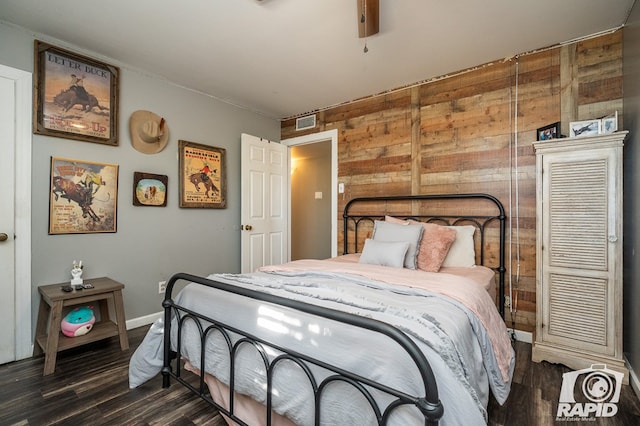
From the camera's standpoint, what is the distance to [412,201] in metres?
3.22

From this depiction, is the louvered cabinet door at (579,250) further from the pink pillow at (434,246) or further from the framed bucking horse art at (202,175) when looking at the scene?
the framed bucking horse art at (202,175)

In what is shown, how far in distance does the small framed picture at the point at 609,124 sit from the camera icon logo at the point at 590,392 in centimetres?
159

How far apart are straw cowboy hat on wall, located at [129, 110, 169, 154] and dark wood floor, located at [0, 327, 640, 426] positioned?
1884 millimetres

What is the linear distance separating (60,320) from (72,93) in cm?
179

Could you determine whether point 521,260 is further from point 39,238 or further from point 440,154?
point 39,238

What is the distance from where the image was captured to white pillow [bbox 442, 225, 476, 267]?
8.53 ft

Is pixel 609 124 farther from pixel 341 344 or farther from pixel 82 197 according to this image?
pixel 82 197

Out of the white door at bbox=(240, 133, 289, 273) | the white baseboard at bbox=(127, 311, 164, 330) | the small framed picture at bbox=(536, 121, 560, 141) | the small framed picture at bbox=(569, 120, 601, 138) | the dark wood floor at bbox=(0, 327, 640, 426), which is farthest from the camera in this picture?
the white door at bbox=(240, 133, 289, 273)

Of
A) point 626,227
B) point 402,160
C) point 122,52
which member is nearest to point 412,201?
point 402,160

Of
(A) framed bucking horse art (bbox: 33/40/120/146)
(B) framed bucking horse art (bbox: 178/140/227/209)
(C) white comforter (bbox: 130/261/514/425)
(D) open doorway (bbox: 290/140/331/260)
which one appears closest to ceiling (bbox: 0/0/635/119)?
(A) framed bucking horse art (bbox: 33/40/120/146)

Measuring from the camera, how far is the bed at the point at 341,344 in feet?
3.19

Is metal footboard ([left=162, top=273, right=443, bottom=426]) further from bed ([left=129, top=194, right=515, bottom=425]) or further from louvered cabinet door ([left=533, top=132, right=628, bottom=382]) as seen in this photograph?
louvered cabinet door ([left=533, top=132, right=628, bottom=382])

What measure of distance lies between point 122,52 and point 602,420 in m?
4.14

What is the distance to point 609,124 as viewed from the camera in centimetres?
206
